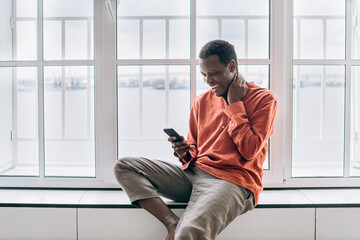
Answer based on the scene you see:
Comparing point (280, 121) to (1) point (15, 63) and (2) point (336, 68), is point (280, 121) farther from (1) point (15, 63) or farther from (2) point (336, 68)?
(1) point (15, 63)

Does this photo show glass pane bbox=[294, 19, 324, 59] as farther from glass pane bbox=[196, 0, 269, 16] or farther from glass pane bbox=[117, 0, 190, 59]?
glass pane bbox=[117, 0, 190, 59]

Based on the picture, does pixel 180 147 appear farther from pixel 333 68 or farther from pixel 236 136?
pixel 333 68

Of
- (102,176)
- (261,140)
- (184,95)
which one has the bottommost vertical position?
(102,176)

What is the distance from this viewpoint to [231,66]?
1.60m

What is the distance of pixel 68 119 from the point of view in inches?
84.1

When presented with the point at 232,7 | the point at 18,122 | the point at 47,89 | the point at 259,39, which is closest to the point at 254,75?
the point at 259,39

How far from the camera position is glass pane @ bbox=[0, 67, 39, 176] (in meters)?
2.08

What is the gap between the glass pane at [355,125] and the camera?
2056 millimetres

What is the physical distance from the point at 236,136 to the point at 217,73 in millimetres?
329

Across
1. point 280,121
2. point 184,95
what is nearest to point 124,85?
point 184,95

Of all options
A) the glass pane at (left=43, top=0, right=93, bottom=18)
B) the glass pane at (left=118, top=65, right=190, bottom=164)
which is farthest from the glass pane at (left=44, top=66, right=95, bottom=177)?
the glass pane at (left=43, top=0, right=93, bottom=18)

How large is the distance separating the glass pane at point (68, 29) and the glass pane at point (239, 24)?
70cm

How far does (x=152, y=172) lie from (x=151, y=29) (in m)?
0.93

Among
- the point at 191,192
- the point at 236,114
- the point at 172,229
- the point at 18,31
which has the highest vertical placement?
the point at 18,31
